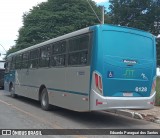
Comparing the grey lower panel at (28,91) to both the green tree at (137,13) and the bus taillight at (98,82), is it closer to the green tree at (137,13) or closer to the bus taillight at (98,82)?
the bus taillight at (98,82)

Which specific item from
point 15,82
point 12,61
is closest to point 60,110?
point 15,82

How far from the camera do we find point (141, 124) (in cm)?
1204

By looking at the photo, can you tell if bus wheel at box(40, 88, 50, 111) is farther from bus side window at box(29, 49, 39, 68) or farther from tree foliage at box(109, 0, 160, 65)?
tree foliage at box(109, 0, 160, 65)

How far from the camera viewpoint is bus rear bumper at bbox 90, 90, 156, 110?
36.7 feet

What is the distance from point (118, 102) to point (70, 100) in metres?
2.01

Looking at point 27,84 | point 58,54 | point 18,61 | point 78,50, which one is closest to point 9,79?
point 18,61

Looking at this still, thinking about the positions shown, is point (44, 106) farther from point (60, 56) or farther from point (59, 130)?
point (59, 130)

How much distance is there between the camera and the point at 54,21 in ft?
149

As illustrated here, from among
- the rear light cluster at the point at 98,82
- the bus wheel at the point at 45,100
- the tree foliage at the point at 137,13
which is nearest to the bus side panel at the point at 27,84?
the bus wheel at the point at 45,100

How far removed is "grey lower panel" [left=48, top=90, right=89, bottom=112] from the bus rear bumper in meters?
0.36

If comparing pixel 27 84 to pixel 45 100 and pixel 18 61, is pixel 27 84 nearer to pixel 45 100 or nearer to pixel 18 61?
pixel 18 61

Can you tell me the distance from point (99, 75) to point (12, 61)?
1271 cm

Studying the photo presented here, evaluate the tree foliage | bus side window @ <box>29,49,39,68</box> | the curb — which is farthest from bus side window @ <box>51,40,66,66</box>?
the tree foliage

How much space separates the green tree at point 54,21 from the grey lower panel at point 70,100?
28.8 metres
